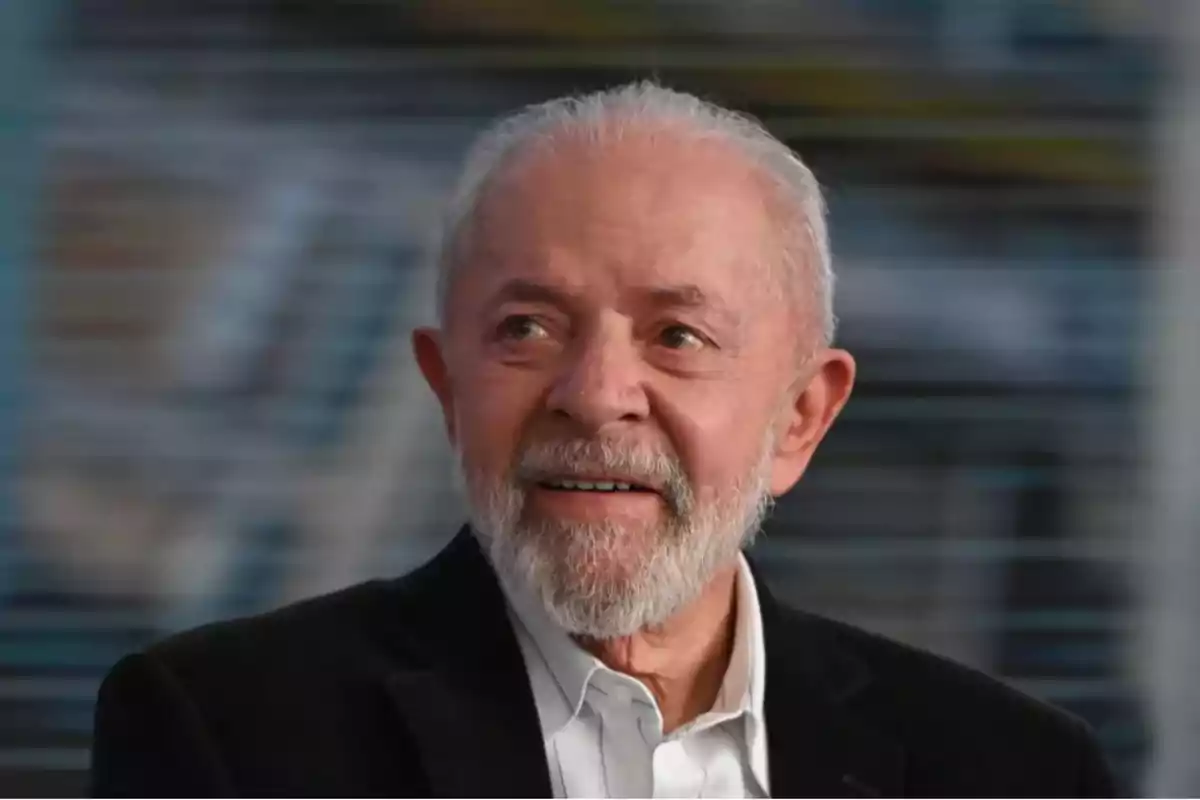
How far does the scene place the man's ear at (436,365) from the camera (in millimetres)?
1502

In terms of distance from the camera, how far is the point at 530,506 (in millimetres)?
1400

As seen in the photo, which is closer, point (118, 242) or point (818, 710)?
point (818, 710)

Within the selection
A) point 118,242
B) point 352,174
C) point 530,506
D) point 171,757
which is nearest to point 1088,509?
point 530,506

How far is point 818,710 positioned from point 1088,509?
1.94 ft

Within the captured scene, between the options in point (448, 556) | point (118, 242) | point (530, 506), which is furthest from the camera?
point (118, 242)

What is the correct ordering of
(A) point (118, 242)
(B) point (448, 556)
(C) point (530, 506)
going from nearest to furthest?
1. (C) point (530, 506)
2. (B) point (448, 556)
3. (A) point (118, 242)

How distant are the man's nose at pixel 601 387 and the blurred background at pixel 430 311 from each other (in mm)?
540

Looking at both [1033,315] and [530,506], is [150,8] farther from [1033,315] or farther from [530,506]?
[1033,315]

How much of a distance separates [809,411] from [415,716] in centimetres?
56

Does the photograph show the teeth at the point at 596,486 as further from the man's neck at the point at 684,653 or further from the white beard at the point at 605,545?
the man's neck at the point at 684,653

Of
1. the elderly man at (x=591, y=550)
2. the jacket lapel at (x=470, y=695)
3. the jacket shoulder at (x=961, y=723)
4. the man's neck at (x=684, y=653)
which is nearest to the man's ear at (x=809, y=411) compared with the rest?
the elderly man at (x=591, y=550)

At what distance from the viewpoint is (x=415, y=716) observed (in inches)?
56.8

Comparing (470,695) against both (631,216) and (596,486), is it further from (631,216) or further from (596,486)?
(631,216)

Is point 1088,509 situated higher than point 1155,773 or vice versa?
point 1088,509
